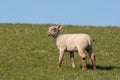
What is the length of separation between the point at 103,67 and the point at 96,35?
1072 cm

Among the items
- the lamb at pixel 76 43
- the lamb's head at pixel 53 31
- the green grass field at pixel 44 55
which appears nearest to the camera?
the green grass field at pixel 44 55

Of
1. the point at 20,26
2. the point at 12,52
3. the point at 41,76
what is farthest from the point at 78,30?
the point at 41,76

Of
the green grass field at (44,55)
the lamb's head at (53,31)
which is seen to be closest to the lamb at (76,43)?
the lamb's head at (53,31)

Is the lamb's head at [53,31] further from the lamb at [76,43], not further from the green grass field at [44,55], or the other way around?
the green grass field at [44,55]

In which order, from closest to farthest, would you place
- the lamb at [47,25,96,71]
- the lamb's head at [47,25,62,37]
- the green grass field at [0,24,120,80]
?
1. the green grass field at [0,24,120,80]
2. the lamb at [47,25,96,71]
3. the lamb's head at [47,25,62,37]

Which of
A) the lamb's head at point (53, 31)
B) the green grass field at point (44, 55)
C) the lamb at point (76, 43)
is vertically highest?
the lamb's head at point (53, 31)

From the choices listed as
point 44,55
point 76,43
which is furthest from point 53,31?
point 44,55

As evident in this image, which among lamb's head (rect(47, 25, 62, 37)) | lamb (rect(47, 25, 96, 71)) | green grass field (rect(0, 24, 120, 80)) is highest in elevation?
lamb's head (rect(47, 25, 62, 37))

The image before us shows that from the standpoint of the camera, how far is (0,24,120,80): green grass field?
16219 mm

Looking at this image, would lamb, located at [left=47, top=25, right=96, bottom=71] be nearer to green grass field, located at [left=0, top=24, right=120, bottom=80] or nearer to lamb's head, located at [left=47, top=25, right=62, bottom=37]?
lamb's head, located at [left=47, top=25, right=62, bottom=37]

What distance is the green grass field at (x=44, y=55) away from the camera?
53.2ft

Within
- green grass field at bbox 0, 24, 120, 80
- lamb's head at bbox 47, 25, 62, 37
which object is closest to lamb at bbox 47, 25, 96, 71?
lamb's head at bbox 47, 25, 62, 37

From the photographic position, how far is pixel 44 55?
74.7ft

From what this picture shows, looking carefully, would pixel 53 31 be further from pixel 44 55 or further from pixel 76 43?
pixel 44 55
